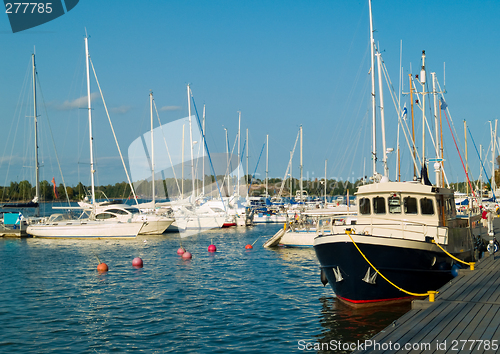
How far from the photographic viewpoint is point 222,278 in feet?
74.2

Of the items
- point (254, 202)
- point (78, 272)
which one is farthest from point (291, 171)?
point (78, 272)

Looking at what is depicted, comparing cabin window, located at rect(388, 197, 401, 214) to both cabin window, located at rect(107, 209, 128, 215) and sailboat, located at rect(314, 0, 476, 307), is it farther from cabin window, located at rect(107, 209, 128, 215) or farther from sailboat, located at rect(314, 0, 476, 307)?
cabin window, located at rect(107, 209, 128, 215)

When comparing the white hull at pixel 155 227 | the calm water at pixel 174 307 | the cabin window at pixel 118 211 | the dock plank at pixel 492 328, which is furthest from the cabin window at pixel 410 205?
the cabin window at pixel 118 211

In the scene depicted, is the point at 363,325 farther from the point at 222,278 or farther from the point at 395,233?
the point at 222,278

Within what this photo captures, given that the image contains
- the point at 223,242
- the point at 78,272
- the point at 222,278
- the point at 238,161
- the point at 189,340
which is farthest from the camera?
the point at 238,161

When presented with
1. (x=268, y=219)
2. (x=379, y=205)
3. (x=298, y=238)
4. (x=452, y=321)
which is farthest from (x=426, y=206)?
(x=268, y=219)

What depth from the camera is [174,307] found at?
16.8 m

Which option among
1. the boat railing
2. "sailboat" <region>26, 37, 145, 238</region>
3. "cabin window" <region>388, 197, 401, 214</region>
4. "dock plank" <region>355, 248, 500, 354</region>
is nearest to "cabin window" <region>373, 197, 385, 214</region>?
"cabin window" <region>388, 197, 401, 214</region>

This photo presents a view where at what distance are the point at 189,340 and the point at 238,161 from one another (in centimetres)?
6337

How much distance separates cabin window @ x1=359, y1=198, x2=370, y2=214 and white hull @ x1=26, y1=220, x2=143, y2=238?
28.3 metres

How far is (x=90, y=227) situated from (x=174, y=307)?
27.5m

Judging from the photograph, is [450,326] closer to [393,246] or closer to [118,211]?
[393,246]

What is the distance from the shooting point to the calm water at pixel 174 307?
1298 centimetres

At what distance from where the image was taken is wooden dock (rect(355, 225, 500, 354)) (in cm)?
816
